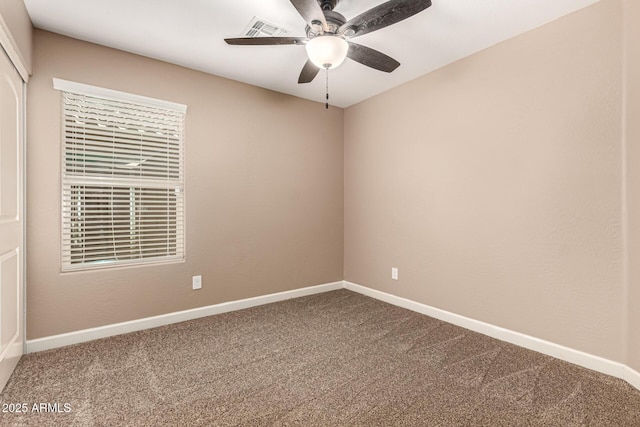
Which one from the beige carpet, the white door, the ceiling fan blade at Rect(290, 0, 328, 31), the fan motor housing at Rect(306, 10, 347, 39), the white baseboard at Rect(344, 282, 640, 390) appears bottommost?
the beige carpet

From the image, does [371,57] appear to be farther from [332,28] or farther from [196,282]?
[196,282]

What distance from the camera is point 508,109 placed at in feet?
8.36

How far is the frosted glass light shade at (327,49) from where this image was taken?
Answer: 1930mm

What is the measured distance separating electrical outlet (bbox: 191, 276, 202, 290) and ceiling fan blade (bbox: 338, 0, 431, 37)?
2.51m

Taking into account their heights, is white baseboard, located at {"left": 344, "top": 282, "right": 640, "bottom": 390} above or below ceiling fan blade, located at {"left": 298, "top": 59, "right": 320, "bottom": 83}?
below

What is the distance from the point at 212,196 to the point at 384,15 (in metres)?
2.25

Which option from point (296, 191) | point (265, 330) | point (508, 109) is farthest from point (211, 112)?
point (508, 109)

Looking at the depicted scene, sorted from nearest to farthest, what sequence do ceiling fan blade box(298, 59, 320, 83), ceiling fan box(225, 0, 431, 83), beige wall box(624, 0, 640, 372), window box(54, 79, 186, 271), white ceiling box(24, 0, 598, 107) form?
ceiling fan box(225, 0, 431, 83) → beige wall box(624, 0, 640, 372) → white ceiling box(24, 0, 598, 107) → ceiling fan blade box(298, 59, 320, 83) → window box(54, 79, 186, 271)

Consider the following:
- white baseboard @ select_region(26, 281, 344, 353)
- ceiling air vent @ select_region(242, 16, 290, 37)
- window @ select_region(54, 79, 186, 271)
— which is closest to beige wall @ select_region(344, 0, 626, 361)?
white baseboard @ select_region(26, 281, 344, 353)

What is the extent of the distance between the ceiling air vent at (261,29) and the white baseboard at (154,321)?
254 centimetres

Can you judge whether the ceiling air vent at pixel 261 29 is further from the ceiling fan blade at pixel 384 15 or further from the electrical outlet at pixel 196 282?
the electrical outlet at pixel 196 282

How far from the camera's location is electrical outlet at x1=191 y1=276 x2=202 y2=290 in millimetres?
3086

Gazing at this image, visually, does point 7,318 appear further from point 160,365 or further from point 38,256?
point 160,365

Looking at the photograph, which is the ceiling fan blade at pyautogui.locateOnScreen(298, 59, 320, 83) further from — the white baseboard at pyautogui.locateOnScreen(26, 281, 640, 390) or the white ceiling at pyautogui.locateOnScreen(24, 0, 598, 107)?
the white baseboard at pyautogui.locateOnScreen(26, 281, 640, 390)
